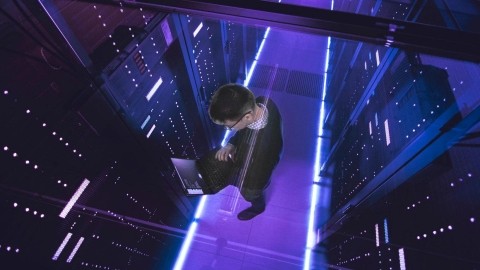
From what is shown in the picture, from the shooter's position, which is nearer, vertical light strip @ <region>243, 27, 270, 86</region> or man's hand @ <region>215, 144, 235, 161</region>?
man's hand @ <region>215, 144, 235, 161</region>

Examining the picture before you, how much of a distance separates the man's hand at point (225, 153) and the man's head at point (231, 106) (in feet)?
1.46

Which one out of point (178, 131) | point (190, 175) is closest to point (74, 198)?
point (190, 175)

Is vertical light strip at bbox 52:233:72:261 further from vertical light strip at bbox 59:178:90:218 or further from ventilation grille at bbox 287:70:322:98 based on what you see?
ventilation grille at bbox 287:70:322:98

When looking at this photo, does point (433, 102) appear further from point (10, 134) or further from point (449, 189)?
point (10, 134)

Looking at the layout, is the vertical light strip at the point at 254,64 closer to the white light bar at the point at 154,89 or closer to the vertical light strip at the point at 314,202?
the vertical light strip at the point at 314,202

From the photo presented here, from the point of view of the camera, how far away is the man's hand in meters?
2.24

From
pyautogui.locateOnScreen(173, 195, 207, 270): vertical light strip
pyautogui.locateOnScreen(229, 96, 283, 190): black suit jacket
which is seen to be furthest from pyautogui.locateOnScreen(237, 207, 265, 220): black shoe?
pyautogui.locateOnScreen(229, 96, 283, 190): black suit jacket

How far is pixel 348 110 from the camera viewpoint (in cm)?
347

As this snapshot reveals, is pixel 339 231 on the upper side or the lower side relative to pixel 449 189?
upper

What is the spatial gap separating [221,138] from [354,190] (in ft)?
6.95

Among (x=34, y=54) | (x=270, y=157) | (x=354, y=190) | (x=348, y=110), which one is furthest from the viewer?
(x=348, y=110)

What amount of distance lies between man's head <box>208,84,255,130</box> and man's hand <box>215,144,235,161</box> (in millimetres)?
446

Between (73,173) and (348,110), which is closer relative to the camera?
(73,173)

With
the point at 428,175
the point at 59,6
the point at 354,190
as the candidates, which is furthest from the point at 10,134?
the point at 354,190
